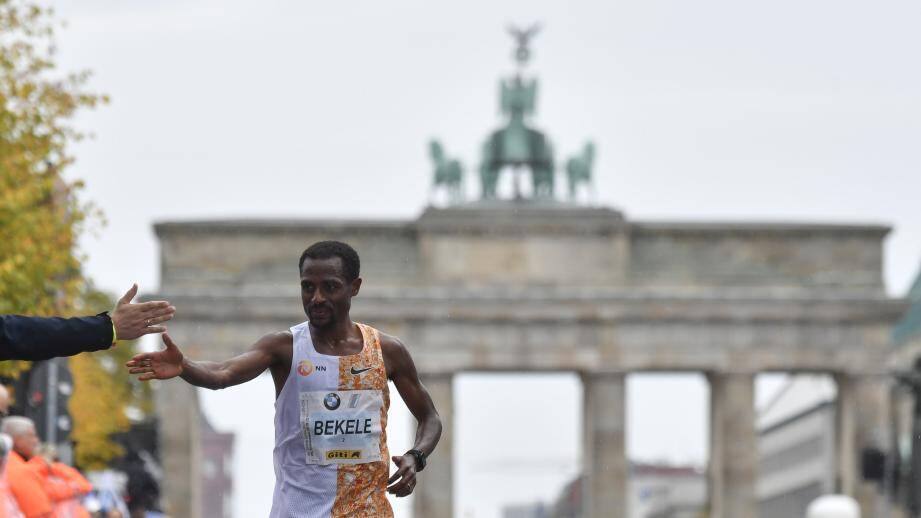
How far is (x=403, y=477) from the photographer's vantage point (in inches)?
398

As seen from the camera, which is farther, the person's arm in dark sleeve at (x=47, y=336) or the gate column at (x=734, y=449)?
the gate column at (x=734, y=449)

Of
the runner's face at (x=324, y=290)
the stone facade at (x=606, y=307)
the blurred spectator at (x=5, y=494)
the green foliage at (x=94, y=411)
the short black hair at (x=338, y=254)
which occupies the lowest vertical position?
the blurred spectator at (x=5, y=494)

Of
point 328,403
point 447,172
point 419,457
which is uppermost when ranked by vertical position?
point 447,172

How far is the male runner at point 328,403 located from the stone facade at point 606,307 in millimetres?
54231

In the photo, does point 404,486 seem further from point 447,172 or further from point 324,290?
point 447,172

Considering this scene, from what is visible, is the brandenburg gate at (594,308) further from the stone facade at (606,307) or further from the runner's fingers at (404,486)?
the runner's fingers at (404,486)

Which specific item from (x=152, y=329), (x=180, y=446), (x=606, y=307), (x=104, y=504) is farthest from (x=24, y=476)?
(x=606, y=307)

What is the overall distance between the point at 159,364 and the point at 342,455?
982 mm

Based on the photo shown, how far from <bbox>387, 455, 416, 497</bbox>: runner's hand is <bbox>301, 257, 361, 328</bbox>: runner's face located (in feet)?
2.21

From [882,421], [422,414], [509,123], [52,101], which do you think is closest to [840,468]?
[882,421]

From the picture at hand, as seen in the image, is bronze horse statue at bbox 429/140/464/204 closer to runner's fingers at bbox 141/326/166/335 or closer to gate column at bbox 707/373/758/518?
gate column at bbox 707/373/758/518

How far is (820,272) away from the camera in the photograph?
66.4 meters

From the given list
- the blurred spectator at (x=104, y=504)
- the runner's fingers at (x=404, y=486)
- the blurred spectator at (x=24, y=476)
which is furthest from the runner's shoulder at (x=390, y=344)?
the blurred spectator at (x=104, y=504)

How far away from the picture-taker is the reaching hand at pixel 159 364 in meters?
9.73
